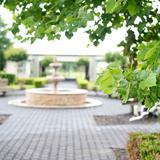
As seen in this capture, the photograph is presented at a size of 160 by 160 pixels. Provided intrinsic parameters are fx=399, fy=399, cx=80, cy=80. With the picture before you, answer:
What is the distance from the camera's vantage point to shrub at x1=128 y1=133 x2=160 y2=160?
484cm

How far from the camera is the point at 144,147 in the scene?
512 cm

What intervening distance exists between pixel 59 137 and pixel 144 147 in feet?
15.0

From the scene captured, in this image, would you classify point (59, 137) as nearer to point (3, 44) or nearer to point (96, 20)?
point (96, 20)

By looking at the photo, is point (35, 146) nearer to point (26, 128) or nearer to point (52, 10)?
point (26, 128)

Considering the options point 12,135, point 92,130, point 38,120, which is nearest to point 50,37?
point 12,135

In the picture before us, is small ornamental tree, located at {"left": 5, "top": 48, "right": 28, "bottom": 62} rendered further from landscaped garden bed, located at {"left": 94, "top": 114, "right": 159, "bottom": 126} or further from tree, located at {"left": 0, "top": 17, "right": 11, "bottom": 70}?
landscaped garden bed, located at {"left": 94, "top": 114, "right": 159, "bottom": 126}

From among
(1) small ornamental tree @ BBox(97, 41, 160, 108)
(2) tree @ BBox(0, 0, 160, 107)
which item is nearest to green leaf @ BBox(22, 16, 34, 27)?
(2) tree @ BBox(0, 0, 160, 107)

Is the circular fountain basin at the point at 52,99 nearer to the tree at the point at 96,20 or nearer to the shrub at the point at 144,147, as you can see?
the shrub at the point at 144,147

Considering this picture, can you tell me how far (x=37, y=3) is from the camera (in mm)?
4746

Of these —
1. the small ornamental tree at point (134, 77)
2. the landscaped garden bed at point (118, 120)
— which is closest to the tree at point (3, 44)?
the landscaped garden bed at point (118, 120)

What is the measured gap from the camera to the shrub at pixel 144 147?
4.84 m

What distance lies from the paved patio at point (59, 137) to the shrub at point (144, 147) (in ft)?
4.39

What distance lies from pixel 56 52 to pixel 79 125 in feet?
124

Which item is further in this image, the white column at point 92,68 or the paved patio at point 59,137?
the white column at point 92,68
